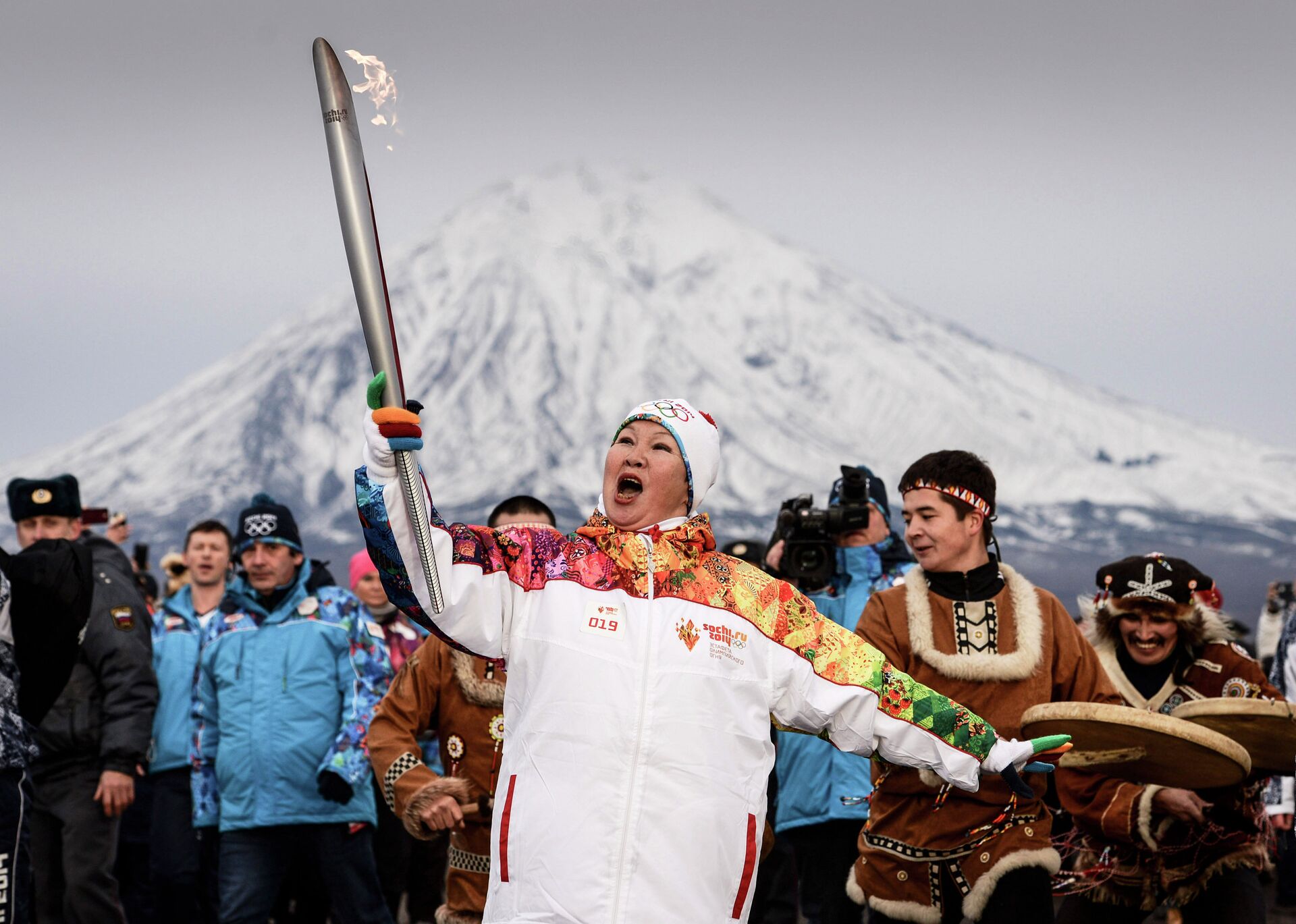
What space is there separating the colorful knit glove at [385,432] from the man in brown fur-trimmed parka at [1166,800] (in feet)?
9.44

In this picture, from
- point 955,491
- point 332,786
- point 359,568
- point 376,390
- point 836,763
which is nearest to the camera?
point 376,390

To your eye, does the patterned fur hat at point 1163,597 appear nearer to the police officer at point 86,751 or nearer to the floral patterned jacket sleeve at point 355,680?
the floral patterned jacket sleeve at point 355,680

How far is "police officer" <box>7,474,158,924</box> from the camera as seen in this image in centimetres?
579

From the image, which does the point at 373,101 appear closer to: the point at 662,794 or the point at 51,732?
the point at 662,794

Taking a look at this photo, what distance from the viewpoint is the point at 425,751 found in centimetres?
805

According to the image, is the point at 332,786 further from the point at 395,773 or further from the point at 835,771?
the point at 835,771

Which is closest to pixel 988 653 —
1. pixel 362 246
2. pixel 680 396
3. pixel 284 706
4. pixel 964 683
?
pixel 964 683

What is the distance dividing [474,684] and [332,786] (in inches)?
48.8

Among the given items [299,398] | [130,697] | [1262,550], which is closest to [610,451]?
[130,697]

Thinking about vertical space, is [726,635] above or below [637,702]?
above

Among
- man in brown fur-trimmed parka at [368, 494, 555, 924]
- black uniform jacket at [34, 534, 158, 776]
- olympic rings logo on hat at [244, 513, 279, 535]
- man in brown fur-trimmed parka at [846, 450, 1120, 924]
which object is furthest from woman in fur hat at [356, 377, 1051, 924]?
black uniform jacket at [34, 534, 158, 776]

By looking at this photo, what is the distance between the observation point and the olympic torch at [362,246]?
286 centimetres

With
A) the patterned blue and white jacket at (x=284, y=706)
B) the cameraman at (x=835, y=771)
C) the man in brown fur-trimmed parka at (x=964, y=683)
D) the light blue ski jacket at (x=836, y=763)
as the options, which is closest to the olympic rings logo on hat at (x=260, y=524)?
the patterned blue and white jacket at (x=284, y=706)

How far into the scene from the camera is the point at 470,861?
14.5ft
